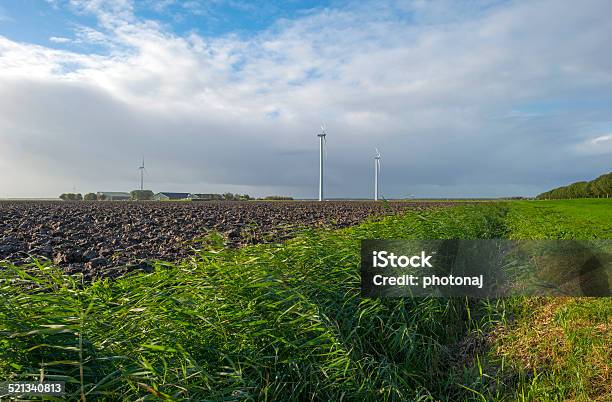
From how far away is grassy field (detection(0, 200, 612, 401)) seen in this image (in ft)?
11.0

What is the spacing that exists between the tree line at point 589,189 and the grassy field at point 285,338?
7960 centimetres

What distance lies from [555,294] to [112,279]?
315 inches

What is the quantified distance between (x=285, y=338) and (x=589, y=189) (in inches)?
3654

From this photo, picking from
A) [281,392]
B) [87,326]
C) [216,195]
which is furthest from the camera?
[216,195]

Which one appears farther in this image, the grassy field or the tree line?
the tree line

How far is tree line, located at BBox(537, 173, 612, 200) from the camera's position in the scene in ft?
244

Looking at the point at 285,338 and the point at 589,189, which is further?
the point at 589,189

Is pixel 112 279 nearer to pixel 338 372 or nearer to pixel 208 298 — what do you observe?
pixel 208 298

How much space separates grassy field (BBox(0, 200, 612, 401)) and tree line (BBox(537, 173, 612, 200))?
79601mm

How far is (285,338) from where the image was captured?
15.2 ft

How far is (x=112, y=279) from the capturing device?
7098 millimetres

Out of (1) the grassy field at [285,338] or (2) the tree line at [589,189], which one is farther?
(2) the tree line at [589,189]

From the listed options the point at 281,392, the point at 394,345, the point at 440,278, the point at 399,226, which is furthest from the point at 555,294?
the point at 281,392

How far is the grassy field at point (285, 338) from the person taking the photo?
11.0ft
